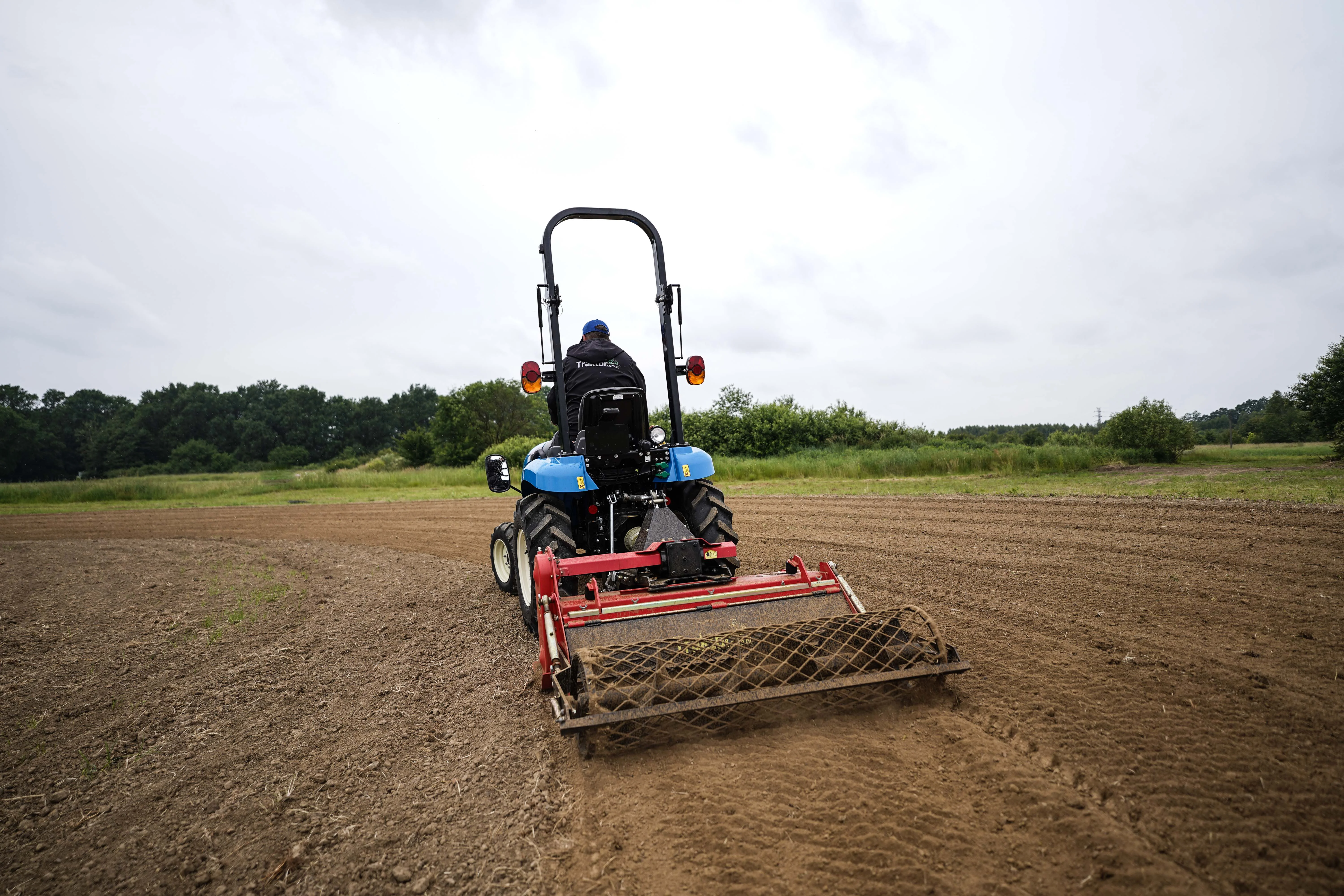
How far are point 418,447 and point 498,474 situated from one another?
43.2 meters

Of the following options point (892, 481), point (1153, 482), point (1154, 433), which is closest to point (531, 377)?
point (1153, 482)

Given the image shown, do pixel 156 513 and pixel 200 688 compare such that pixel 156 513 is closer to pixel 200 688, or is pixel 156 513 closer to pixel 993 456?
pixel 200 688

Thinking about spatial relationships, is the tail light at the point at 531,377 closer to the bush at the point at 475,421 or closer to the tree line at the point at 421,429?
the tree line at the point at 421,429

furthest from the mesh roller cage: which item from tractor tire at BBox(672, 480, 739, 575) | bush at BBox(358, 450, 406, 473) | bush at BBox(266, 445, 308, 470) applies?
bush at BBox(266, 445, 308, 470)

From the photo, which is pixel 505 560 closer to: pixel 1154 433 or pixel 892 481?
pixel 892 481

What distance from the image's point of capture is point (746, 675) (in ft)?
10.2

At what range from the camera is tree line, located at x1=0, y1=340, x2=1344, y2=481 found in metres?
19.9

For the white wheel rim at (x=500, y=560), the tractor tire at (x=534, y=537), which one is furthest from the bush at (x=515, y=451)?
the tractor tire at (x=534, y=537)

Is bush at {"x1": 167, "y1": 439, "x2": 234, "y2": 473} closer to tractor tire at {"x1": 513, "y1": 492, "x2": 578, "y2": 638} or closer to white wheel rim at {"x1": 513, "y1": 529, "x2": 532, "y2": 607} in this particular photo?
white wheel rim at {"x1": 513, "y1": 529, "x2": 532, "y2": 607}

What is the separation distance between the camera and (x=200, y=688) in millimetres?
4289

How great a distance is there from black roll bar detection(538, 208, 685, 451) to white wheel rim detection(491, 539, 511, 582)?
1.72m

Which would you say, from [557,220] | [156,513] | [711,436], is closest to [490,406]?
[711,436]

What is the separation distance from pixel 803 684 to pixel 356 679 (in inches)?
116

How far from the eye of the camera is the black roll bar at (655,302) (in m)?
5.08
